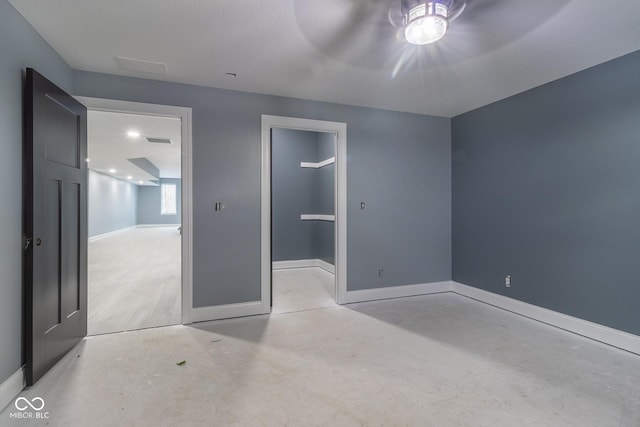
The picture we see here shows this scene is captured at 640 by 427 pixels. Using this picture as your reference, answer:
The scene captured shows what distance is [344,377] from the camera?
2.11 meters

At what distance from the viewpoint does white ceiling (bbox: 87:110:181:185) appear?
4.31 meters

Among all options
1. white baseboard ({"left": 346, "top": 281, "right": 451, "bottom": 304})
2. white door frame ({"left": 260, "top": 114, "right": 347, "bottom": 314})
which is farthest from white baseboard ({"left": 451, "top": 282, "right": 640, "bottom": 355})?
white door frame ({"left": 260, "top": 114, "right": 347, "bottom": 314})

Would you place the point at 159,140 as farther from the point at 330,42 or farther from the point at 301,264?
the point at 330,42

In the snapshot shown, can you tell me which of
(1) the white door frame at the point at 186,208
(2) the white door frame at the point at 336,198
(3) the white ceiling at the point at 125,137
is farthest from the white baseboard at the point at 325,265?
(3) the white ceiling at the point at 125,137

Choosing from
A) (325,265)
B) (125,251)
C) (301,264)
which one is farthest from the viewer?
(125,251)

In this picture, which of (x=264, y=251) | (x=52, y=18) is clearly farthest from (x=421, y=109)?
(x=52, y=18)

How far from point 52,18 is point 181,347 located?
2.60 m

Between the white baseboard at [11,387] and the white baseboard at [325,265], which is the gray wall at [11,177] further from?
the white baseboard at [325,265]

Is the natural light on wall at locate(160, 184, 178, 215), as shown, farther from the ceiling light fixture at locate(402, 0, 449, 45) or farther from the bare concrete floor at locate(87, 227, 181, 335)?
the ceiling light fixture at locate(402, 0, 449, 45)

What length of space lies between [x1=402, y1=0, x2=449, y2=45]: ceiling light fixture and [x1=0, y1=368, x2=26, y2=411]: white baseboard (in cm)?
324

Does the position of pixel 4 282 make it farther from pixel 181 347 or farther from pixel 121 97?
pixel 121 97

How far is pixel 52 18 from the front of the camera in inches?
79.8

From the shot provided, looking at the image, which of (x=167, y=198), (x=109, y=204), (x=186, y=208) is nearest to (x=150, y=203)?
(x=167, y=198)

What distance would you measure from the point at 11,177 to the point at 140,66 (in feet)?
4.54
